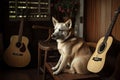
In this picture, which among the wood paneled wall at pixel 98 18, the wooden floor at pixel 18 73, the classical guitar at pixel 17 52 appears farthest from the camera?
the classical guitar at pixel 17 52

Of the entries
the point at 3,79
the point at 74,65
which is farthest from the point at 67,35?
the point at 3,79

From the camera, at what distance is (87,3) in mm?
2857

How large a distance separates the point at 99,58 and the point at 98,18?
1.04m

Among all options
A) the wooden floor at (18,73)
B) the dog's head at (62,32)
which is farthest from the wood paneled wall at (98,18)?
the wooden floor at (18,73)

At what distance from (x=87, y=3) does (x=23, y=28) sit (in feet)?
3.70

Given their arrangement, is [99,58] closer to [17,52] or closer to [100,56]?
[100,56]

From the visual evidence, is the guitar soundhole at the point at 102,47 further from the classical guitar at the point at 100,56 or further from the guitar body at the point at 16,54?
the guitar body at the point at 16,54

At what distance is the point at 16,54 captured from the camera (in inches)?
125

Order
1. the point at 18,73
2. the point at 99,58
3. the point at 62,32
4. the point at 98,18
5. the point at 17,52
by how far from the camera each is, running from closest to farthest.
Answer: the point at 99,58, the point at 62,32, the point at 98,18, the point at 18,73, the point at 17,52

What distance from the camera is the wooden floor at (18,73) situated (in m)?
2.84

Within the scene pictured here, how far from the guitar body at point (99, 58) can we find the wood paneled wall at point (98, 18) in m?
0.54

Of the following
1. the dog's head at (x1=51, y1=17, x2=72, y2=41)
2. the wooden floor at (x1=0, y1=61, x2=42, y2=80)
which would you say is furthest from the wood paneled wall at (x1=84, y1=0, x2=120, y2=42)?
the wooden floor at (x1=0, y1=61, x2=42, y2=80)

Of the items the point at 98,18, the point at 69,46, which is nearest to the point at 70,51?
the point at 69,46

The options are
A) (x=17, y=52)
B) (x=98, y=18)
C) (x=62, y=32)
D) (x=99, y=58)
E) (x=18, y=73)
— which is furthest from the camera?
(x=17, y=52)
